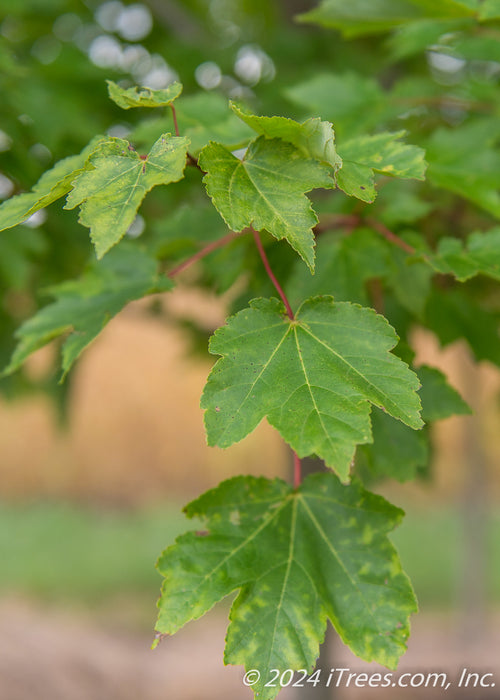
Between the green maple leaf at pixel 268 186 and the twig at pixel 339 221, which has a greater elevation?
the green maple leaf at pixel 268 186

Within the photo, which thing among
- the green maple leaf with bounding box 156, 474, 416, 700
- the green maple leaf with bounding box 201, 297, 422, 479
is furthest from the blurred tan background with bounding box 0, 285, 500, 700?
the green maple leaf with bounding box 201, 297, 422, 479

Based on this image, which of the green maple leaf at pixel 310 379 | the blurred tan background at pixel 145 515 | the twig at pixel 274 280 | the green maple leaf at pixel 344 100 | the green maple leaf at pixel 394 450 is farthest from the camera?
the blurred tan background at pixel 145 515

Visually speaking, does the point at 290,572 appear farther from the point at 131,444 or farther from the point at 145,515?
the point at 131,444

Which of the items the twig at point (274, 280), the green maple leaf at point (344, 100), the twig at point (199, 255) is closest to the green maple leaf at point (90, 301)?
the twig at point (199, 255)

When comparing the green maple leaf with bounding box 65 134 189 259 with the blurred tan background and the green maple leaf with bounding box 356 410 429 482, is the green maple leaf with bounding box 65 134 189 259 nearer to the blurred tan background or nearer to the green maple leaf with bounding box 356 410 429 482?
the green maple leaf with bounding box 356 410 429 482

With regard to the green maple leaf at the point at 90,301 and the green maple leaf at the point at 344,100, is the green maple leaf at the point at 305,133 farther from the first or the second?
the green maple leaf at the point at 344,100

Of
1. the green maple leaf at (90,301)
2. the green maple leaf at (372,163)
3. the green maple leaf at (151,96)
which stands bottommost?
the green maple leaf at (90,301)

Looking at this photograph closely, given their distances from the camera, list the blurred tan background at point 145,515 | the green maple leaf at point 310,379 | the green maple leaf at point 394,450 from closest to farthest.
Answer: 1. the green maple leaf at point 310,379
2. the green maple leaf at point 394,450
3. the blurred tan background at point 145,515

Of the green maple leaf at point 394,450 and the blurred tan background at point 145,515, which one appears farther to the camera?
the blurred tan background at point 145,515

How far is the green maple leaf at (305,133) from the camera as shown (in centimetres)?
63

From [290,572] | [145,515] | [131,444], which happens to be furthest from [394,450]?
[131,444]

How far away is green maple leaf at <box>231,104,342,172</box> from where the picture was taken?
0.63m

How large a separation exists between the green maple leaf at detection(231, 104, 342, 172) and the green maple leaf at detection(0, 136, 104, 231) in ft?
0.51

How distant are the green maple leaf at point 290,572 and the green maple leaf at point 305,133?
359mm
